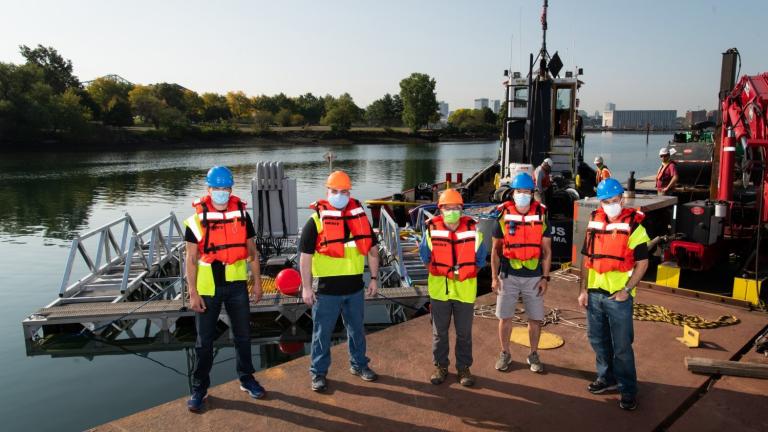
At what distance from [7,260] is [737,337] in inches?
727

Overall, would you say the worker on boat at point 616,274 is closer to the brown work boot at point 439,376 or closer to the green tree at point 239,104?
the brown work boot at point 439,376

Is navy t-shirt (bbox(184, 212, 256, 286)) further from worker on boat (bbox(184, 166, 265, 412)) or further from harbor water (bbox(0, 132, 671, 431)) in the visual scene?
harbor water (bbox(0, 132, 671, 431))

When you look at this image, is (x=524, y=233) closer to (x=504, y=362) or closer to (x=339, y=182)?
(x=504, y=362)

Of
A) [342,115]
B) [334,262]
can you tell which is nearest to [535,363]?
[334,262]

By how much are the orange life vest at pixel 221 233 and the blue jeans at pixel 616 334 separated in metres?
3.25

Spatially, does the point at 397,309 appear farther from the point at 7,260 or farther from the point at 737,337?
the point at 7,260

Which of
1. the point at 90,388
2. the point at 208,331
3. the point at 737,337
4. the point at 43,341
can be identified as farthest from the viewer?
the point at 43,341

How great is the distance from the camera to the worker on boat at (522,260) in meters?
5.20

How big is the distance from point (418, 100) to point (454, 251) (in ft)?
446

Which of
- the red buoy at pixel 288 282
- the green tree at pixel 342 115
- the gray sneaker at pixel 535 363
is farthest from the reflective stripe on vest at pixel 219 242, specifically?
the green tree at pixel 342 115

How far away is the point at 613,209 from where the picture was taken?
4.64 metres

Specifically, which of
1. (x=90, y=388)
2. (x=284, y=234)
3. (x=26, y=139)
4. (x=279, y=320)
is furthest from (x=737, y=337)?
(x=26, y=139)

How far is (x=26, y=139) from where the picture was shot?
65000mm

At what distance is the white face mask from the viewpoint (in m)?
4.63
